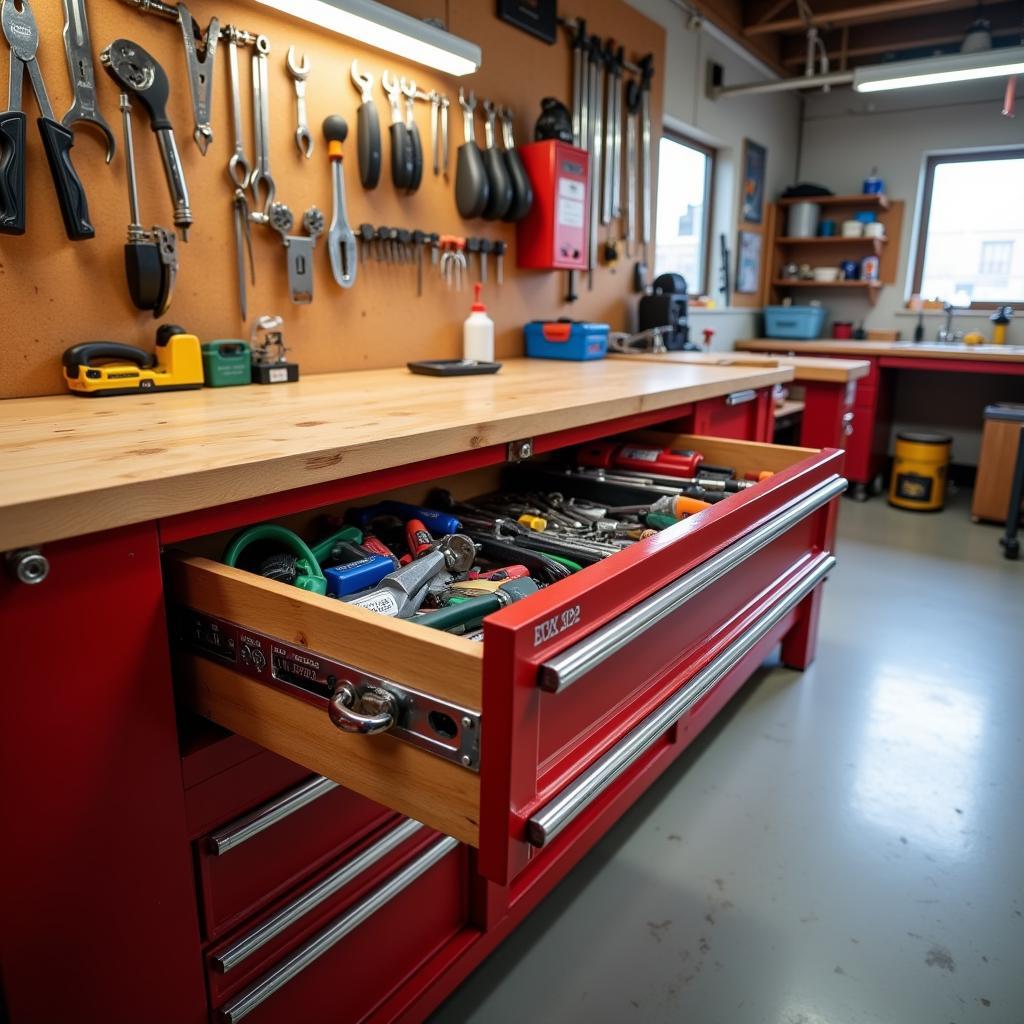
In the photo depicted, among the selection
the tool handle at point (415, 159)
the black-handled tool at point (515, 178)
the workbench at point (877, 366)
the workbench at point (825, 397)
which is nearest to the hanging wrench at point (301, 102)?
the tool handle at point (415, 159)

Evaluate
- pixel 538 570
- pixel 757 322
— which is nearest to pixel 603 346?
pixel 538 570

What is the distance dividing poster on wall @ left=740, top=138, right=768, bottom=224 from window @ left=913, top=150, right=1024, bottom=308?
1.19m

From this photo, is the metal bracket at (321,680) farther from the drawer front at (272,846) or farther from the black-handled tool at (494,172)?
the black-handled tool at (494,172)

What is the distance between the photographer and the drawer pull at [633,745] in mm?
722

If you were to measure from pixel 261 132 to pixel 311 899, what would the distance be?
4.85 feet

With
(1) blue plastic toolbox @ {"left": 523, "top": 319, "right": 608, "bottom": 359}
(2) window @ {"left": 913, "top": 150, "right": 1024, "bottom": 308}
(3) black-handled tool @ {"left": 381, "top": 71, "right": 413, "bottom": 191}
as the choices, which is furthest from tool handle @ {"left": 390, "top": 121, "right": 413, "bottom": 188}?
(2) window @ {"left": 913, "top": 150, "right": 1024, "bottom": 308}

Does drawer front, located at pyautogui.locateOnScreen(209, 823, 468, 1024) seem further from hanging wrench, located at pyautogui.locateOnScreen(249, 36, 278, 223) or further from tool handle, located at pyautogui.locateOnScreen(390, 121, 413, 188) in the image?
tool handle, located at pyautogui.locateOnScreen(390, 121, 413, 188)

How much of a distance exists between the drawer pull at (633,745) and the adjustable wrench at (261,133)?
51.9 inches

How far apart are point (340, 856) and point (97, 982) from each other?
0.33m

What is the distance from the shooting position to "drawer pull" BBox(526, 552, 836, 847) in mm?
722

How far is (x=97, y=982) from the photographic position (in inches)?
32.1

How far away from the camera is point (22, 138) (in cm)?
124

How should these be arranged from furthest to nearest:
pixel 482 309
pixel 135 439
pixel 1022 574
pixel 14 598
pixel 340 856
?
pixel 1022 574 → pixel 482 309 → pixel 340 856 → pixel 135 439 → pixel 14 598

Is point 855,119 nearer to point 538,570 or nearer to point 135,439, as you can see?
point 538,570
